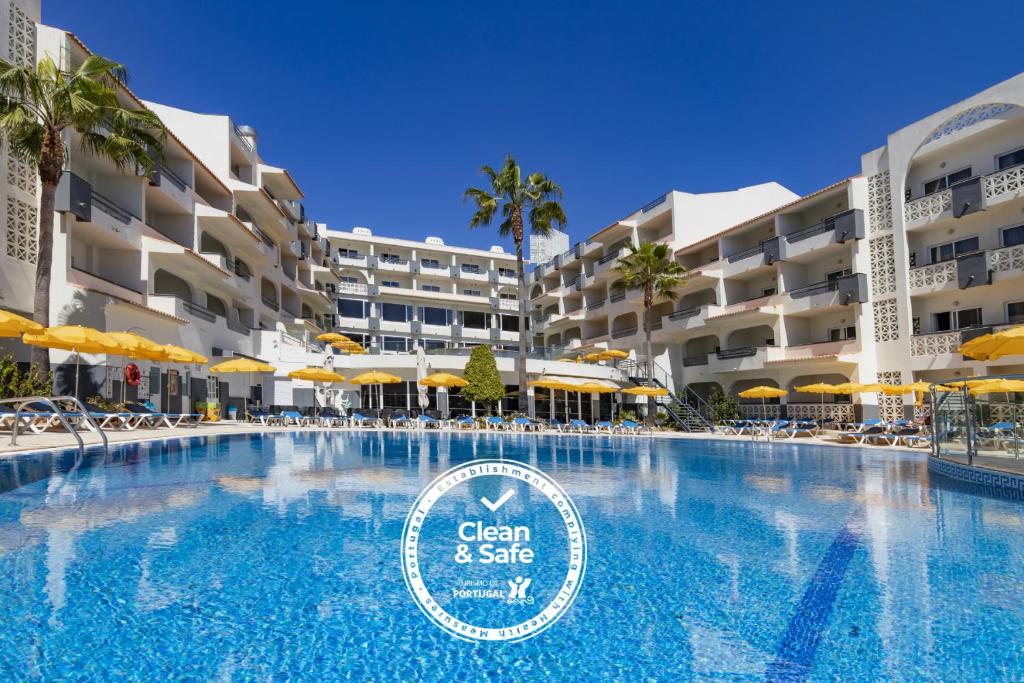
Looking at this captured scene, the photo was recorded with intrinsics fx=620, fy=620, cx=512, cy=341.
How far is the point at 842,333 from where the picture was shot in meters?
28.4

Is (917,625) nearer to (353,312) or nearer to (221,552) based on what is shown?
(221,552)

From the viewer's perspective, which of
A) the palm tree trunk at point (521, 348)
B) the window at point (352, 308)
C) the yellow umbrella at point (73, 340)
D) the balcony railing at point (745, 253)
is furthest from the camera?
the window at point (352, 308)

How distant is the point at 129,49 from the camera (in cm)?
2286

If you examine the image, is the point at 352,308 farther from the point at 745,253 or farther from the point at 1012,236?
the point at 1012,236

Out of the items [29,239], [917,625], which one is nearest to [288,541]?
[917,625]

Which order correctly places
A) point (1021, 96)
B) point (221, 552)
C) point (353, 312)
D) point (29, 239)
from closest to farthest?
point (221, 552) → point (29, 239) → point (1021, 96) → point (353, 312)

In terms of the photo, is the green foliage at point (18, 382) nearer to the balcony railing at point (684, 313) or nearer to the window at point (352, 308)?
the balcony railing at point (684, 313)

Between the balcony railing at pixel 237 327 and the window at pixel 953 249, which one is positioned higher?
the window at pixel 953 249

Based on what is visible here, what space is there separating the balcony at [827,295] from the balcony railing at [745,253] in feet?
9.00

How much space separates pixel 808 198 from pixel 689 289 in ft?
28.4

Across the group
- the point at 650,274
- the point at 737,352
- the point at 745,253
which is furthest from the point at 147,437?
the point at 745,253

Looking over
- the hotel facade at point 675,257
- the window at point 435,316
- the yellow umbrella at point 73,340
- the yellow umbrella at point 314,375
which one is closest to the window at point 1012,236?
the hotel facade at point 675,257

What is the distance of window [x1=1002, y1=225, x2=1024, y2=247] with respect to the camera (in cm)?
2231

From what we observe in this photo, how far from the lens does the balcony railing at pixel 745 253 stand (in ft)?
101
